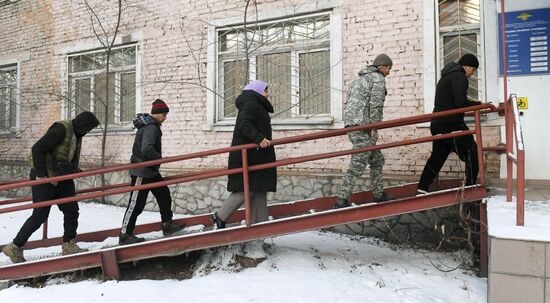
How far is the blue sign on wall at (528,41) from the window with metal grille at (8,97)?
30.4ft

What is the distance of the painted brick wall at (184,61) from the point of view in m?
5.36

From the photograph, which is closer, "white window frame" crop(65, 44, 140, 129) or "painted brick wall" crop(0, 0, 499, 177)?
"painted brick wall" crop(0, 0, 499, 177)

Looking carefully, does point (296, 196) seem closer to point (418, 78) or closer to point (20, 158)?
point (418, 78)

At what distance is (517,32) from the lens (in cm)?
495

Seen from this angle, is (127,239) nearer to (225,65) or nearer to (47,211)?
(47,211)

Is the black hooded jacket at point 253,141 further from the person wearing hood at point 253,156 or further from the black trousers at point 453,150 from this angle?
the black trousers at point 453,150

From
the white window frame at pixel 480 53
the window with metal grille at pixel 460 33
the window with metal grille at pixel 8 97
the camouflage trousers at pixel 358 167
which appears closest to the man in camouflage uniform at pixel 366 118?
the camouflage trousers at pixel 358 167

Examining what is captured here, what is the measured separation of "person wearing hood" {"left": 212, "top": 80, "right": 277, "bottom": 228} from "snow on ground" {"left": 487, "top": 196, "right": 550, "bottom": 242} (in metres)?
1.83

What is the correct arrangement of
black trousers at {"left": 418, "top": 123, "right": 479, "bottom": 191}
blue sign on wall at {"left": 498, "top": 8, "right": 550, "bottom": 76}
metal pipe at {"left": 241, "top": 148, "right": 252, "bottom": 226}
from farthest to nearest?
blue sign on wall at {"left": 498, "top": 8, "right": 550, "bottom": 76} → black trousers at {"left": 418, "top": 123, "right": 479, "bottom": 191} → metal pipe at {"left": 241, "top": 148, "right": 252, "bottom": 226}

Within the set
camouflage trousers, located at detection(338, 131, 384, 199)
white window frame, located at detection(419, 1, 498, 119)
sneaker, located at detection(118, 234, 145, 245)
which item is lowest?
sneaker, located at detection(118, 234, 145, 245)

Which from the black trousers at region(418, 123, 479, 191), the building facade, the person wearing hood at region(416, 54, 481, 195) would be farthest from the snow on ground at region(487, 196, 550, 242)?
the building facade

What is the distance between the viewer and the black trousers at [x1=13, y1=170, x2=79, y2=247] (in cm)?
405

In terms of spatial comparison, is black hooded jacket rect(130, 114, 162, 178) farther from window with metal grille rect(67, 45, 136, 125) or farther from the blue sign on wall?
the blue sign on wall

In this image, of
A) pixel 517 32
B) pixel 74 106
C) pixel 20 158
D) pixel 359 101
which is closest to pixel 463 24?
pixel 517 32
